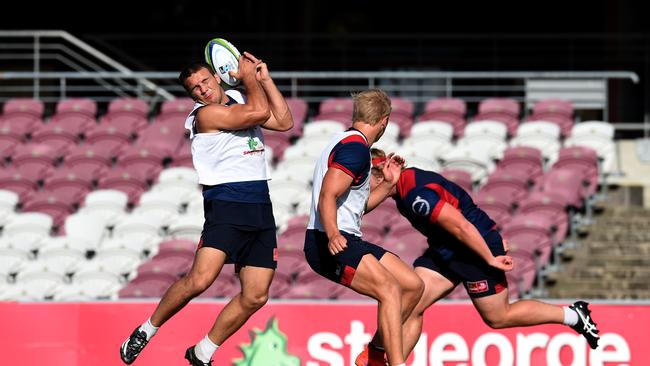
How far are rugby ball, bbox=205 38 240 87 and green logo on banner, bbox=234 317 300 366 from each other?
2.10m

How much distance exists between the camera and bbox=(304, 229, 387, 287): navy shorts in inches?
291

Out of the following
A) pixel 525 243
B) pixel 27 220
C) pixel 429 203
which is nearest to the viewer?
pixel 429 203

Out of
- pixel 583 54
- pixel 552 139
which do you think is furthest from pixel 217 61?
pixel 583 54

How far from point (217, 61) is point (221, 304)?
2180 millimetres

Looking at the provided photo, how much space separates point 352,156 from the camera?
7.25 metres

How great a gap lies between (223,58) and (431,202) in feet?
4.84

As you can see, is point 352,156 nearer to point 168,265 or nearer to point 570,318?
point 570,318

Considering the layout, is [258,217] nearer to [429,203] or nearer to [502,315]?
[429,203]

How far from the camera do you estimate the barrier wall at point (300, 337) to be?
882cm

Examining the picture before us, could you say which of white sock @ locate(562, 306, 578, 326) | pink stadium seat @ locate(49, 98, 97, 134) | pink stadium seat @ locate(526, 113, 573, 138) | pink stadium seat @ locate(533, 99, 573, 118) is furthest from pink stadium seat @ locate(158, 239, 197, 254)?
white sock @ locate(562, 306, 578, 326)

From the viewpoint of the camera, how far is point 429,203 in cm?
747

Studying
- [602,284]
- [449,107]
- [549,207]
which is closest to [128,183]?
[449,107]

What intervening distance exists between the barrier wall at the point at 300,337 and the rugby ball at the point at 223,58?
6.58ft

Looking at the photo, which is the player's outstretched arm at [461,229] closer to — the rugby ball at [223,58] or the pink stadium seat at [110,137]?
the rugby ball at [223,58]
